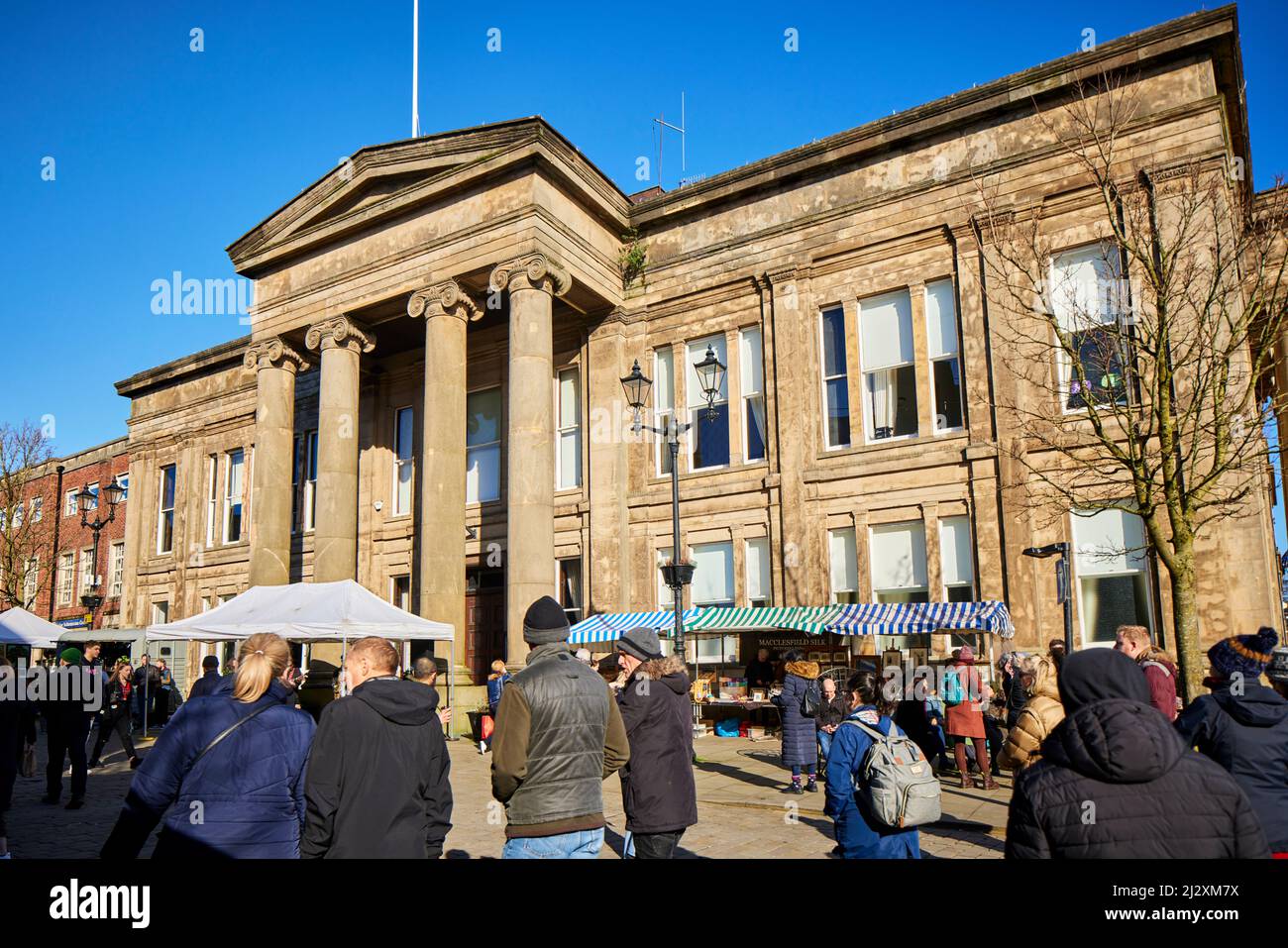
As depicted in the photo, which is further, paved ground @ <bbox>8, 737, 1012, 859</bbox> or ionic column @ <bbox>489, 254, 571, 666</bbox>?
ionic column @ <bbox>489, 254, 571, 666</bbox>

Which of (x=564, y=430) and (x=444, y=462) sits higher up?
(x=564, y=430)

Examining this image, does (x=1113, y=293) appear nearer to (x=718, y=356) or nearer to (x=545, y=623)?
(x=718, y=356)

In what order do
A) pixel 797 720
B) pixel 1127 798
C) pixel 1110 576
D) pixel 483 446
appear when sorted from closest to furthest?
pixel 1127 798, pixel 797 720, pixel 1110 576, pixel 483 446

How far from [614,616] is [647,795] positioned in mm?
14716

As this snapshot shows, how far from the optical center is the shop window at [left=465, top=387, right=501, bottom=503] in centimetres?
2519

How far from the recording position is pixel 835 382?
2073 cm

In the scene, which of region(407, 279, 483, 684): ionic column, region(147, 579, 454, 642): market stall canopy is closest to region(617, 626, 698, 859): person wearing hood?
region(147, 579, 454, 642): market stall canopy

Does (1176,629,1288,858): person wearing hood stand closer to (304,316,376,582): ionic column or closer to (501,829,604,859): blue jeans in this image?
(501,829,604,859): blue jeans

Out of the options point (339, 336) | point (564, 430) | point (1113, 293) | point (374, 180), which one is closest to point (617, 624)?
point (564, 430)

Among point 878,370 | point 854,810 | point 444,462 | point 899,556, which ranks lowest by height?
point 854,810

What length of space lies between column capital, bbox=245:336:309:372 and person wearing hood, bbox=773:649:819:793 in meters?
18.3

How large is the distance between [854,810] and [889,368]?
1589 centimetres
